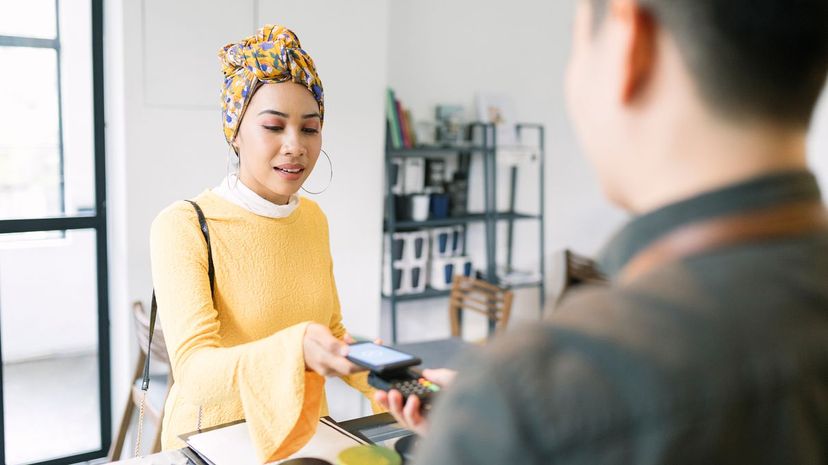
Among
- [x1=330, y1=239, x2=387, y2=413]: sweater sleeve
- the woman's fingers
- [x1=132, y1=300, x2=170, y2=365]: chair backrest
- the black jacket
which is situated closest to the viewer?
the black jacket

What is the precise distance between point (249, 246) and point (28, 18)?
210 cm

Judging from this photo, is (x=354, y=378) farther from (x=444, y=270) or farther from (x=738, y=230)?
(x=444, y=270)

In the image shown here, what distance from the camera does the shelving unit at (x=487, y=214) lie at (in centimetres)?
380

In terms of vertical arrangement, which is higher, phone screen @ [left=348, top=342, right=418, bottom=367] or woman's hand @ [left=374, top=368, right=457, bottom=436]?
phone screen @ [left=348, top=342, right=418, bottom=367]

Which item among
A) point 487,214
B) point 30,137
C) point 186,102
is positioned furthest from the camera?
point 487,214

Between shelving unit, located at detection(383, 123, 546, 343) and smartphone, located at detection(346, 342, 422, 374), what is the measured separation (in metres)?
2.70

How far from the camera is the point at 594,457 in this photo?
15.6 inches

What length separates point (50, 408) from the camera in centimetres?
343

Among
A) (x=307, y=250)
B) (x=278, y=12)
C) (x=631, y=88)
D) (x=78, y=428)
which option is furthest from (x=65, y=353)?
(x=631, y=88)

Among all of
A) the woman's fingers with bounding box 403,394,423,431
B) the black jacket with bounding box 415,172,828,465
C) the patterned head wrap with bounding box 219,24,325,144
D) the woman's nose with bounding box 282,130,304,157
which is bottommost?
the woman's fingers with bounding box 403,394,423,431

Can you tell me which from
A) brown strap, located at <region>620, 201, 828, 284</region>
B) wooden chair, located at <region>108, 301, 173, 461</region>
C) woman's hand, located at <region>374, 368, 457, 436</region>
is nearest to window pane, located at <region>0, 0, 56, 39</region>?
wooden chair, located at <region>108, 301, 173, 461</region>

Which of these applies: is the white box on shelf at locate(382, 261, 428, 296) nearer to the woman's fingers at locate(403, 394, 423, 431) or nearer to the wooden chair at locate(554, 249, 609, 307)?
the wooden chair at locate(554, 249, 609, 307)

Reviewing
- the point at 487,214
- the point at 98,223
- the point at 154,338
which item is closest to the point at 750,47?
the point at 154,338

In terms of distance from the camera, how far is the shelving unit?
3.80 m
